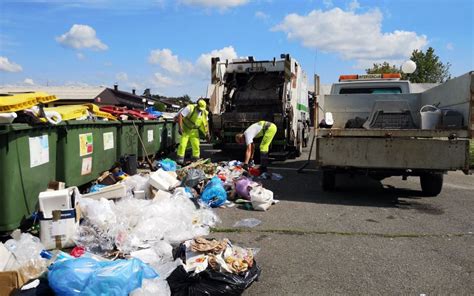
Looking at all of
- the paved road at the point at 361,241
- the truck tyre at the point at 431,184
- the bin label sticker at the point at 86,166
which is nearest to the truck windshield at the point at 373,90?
the paved road at the point at 361,241

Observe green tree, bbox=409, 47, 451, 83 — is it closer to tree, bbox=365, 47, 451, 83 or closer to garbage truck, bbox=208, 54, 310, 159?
tree, bbox=365, 47, 451, 83

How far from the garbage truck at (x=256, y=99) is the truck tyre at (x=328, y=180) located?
3.64 m

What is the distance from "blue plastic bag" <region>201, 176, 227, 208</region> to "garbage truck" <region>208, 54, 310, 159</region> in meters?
4.73

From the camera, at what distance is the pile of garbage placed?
299 centimetres

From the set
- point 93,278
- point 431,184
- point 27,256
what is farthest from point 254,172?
point 93,278

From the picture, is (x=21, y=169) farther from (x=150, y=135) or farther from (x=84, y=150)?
(x=150, y=135)

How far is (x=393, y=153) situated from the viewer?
645 cm

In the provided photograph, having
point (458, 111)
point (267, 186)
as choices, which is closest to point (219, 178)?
point (267, 186)

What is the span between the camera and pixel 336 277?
3.70 m

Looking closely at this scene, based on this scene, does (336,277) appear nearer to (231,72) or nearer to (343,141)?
(343,141)

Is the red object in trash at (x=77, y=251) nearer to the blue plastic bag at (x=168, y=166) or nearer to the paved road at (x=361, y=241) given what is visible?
the paved road at (x=361, y=241)

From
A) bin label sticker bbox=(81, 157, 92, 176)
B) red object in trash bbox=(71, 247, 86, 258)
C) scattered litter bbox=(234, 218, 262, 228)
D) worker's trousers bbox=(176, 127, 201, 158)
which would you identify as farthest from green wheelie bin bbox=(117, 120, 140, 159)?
red object in trash bbox=(71, 247, 86, 258)

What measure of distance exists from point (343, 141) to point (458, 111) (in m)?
1.66

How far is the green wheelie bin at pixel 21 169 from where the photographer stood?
418cm
